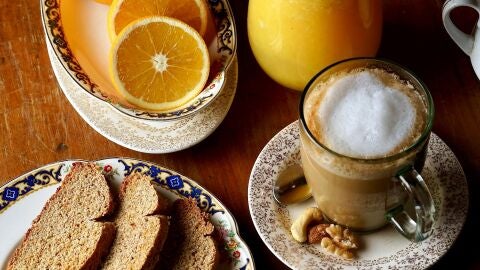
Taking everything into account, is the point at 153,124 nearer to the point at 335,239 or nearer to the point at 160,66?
the point at 160,66

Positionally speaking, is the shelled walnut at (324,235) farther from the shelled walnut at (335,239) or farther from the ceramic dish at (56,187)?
the ceramic dish at (56,187)

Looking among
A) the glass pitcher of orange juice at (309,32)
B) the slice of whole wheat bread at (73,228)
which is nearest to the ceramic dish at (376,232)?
the glass pitcher of orange juice at (309,32)

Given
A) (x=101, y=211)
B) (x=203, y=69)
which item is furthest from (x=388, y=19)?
(x=101, y=211)

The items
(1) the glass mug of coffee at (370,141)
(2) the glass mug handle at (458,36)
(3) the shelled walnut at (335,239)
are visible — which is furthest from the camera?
(2) the glass mug handle at (458,36)

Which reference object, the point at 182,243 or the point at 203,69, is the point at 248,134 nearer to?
the point at 203,69

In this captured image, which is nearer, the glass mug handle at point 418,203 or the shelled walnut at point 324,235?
the glass mug handle at point 418,203

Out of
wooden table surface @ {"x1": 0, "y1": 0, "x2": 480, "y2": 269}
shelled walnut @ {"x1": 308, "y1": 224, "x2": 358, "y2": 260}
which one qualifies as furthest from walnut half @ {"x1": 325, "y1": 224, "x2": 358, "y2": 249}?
wooden table surface @ {"x1": 0, "y1": 0, "x2": 480, "y2": 269}

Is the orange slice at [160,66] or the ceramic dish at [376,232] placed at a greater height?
the orange slice at [160,66]

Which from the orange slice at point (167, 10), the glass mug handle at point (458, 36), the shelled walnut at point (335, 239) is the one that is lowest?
the shelled walnut at point (335, 239)
